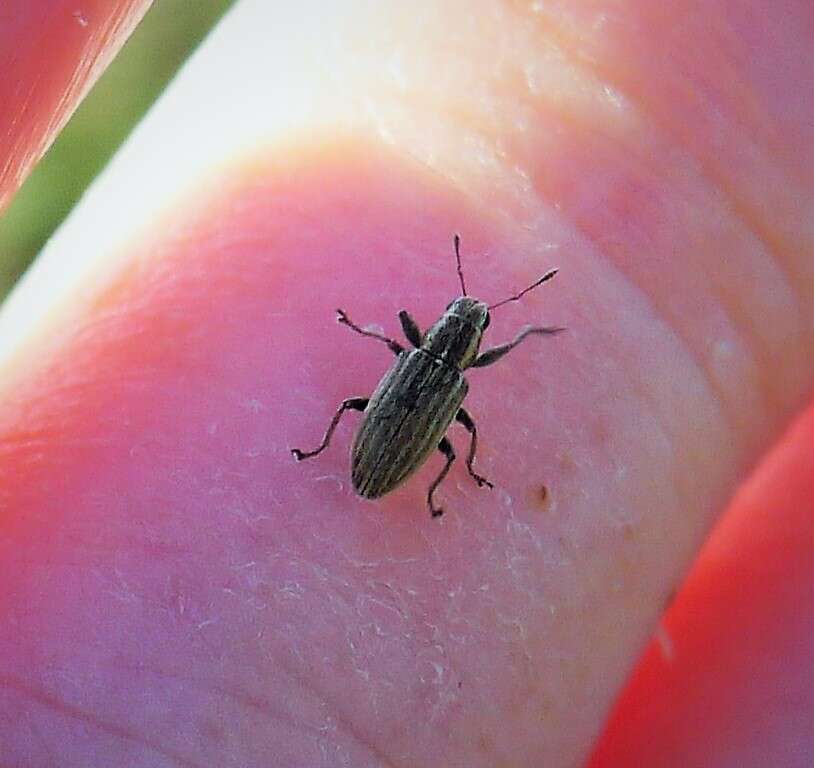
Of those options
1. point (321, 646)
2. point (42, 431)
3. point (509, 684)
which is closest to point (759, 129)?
point (509, 684)

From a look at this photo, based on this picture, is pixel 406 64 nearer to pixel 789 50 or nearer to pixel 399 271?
pixel 399 271

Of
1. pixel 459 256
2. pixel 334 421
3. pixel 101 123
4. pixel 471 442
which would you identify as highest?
pixel 459 256

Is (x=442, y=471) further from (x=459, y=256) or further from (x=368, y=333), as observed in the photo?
(x=459, y=256)

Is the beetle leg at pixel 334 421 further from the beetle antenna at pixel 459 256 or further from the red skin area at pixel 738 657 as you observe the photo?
the red skin area at pixel 738 657

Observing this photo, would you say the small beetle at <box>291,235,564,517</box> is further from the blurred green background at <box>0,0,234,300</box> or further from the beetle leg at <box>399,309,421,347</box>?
the blurred green background at <box>0,0,234,300</box>

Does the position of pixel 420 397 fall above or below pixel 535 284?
below

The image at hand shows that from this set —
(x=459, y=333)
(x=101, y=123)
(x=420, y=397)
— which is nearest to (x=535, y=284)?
(x=459, y=333)
